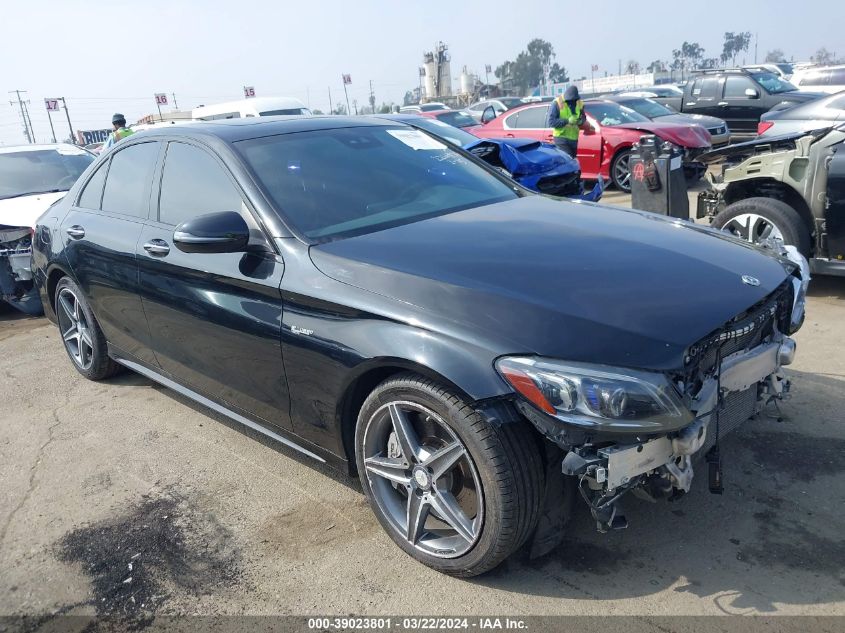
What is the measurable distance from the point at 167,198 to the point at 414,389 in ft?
6.67

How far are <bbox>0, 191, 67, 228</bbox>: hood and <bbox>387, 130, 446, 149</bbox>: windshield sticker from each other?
4.25 m

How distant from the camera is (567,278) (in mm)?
2643

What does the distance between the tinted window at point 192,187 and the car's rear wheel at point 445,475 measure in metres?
1.28

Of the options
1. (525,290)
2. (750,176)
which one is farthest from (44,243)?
(750,176)

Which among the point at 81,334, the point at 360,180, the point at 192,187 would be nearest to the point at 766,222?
the point at 360,180

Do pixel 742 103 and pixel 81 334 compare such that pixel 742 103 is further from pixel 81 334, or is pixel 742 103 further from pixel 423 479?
pixel 423 479

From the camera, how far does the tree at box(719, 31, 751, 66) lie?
13050cm

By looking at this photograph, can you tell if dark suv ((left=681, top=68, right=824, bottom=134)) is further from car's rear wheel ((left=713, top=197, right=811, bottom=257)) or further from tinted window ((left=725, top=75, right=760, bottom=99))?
car's rear wheel ((left=713, top=197, right=811, bottom=257))

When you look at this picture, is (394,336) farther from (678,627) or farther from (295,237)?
(678,627)

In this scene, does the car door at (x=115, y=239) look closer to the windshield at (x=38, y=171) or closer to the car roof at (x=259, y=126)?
the car roof at (x=259, y=126)

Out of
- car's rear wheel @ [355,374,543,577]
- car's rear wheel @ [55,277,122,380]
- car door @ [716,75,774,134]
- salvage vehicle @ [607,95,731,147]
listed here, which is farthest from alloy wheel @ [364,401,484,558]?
car door @ [716,75,774,134]

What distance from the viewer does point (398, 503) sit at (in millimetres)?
2877

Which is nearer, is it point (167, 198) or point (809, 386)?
point (167, 198)

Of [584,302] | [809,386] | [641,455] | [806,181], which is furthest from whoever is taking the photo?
[806,181]
